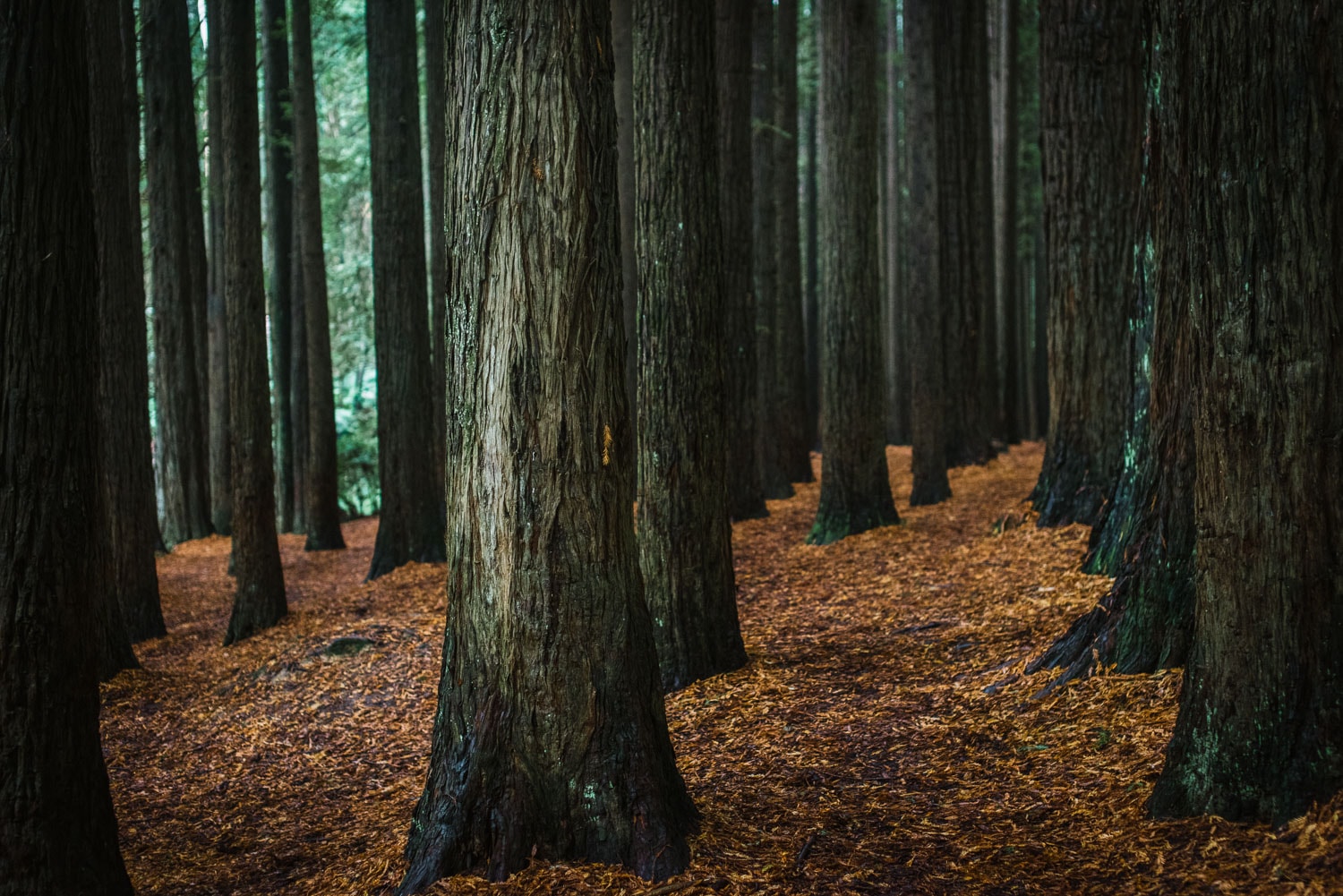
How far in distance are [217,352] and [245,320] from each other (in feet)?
23.0

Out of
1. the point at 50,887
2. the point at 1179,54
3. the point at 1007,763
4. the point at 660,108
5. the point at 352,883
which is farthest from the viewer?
the point at 660,108

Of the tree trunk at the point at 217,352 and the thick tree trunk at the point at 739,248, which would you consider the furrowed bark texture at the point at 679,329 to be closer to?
the thick tree trunk at the point at 739,248

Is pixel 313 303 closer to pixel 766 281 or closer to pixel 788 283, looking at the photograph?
pixel 766 281

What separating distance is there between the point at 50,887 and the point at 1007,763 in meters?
3.96

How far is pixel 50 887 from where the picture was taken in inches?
158

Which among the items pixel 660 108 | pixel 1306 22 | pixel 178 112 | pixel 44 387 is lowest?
pixel 44 387

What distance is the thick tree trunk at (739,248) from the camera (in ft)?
40.0

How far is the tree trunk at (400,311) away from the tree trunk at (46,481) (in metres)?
7.89

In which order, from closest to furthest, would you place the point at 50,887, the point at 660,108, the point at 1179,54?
1. the point at 1179,54
2. the point at 50,887
3. the point at 660,108

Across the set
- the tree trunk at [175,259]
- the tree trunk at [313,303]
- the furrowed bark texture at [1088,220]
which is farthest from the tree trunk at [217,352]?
the furrowed bark texture at [1088,220]

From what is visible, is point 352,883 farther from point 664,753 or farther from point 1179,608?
point 1179,608

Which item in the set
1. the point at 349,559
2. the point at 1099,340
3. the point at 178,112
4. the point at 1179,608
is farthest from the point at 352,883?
the point at 178,112

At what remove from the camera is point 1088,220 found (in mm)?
9086

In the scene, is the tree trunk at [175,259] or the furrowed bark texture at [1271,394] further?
the tree trunk at [175,259]
